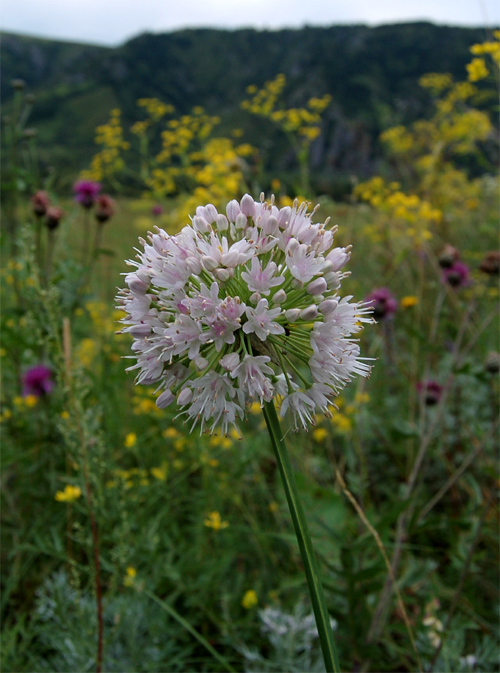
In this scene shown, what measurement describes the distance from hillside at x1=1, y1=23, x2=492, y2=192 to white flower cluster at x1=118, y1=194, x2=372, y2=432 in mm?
78811

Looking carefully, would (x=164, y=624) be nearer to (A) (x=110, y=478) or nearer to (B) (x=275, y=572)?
(B) (x=275, y=572)

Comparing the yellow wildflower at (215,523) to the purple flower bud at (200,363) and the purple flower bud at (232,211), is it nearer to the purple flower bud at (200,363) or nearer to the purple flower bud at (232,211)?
the purple flower bud at (200,363)

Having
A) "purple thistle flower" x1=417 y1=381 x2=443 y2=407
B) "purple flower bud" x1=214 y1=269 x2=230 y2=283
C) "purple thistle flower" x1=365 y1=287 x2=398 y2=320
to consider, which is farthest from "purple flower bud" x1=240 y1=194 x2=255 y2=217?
"purple thistle flower" x1=365 y1=287 x2=398 y2=320

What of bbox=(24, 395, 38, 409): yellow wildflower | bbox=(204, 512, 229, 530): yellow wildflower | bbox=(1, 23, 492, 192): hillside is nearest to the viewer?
bbox=(204, 512, 229, 530): yellow wildflower

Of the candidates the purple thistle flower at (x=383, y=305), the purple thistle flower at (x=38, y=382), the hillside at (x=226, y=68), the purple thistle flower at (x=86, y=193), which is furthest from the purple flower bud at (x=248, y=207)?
the hillside at (x=226, y=68)

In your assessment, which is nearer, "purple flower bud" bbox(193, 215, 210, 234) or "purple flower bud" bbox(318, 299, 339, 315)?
"purple flower bud" bbox(318, 299, 339, 315)

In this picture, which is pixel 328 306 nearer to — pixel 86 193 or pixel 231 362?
pixel 231 362

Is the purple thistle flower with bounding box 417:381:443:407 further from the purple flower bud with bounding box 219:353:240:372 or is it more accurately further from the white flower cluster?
the purple flower bud with bounding box 219:353:240:372

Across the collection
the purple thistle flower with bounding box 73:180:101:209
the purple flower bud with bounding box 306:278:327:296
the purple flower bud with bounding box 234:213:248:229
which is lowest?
the purple flower bud with bounding box 306:278:327:296

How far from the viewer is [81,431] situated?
167 centimetres

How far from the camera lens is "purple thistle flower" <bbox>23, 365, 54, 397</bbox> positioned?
3027 mm

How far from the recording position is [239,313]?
3.65 ft

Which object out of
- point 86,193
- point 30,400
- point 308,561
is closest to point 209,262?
point 308,561

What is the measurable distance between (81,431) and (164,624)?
115cm
